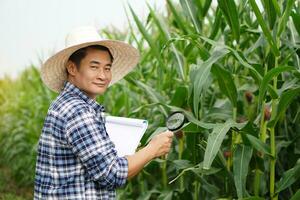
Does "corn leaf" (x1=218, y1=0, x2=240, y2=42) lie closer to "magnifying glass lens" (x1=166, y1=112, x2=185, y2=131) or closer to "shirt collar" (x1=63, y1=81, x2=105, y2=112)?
"magnifying glass lens" (x1=166, y1=112, x2=185, y2=131)

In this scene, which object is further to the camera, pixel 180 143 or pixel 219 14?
pixel 180 143

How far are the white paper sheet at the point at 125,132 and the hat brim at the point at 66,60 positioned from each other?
0.25 metres

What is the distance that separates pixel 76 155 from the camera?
1.75 meters

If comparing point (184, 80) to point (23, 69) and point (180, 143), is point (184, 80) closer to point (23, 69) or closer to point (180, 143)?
point (180, 143)

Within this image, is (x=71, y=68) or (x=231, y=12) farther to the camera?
(x=231, y=12)

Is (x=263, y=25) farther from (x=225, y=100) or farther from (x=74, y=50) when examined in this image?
(x=225, y=100)

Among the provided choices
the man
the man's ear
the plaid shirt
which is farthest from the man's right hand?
the man's ear

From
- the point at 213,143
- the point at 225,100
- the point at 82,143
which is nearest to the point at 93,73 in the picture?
the point at 82,143

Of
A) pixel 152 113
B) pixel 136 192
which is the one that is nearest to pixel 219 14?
pixel 152 113

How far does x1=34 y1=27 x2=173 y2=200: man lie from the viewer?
170cm

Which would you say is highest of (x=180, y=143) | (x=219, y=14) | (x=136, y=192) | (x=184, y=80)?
(x=219, y=14)

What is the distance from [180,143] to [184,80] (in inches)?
11.3

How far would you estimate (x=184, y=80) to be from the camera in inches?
102

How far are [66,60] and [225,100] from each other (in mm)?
977
